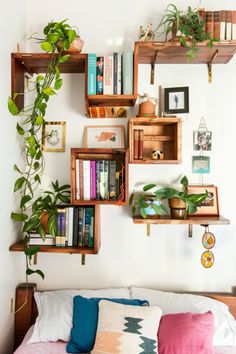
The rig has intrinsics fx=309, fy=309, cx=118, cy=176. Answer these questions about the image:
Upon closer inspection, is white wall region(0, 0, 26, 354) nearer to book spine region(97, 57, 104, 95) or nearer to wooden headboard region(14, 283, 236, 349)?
wooden headboard region(14, 283, 236, 349)

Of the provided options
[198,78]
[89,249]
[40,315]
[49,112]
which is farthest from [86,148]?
[40,315]

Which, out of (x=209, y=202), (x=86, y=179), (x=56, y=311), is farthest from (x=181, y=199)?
(x=56, y=311)

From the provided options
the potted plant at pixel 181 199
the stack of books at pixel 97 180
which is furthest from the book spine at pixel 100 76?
the potted plant at pixel 181 199

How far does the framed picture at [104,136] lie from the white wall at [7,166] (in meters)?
0.45

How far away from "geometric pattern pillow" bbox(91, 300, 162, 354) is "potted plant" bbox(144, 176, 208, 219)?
0.55 m

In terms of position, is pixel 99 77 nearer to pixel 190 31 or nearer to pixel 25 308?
pixel 190 31

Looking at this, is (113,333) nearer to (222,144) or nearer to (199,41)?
(222,144)

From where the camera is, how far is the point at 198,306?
5.78 ft

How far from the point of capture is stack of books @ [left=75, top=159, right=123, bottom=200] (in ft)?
5.93

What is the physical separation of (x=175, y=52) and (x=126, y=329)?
1549 mm

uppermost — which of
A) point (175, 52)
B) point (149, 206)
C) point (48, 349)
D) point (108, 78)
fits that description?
point (175, 52)

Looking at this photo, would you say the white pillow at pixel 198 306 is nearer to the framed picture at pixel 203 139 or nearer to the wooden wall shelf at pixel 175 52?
the framed picture at pixel 203 139

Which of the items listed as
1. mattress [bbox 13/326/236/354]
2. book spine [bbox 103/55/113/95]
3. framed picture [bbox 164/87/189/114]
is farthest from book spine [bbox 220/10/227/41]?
mattress [bbox 13/326/236/354]

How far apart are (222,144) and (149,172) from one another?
0.50 m
